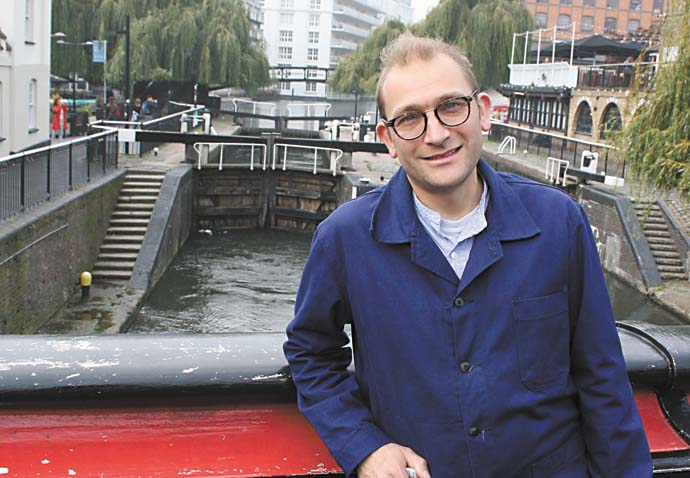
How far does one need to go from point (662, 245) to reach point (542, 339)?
18.3 metres

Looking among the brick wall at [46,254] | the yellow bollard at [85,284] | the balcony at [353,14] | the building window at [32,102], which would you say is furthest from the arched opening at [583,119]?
the balcony at [353,14]

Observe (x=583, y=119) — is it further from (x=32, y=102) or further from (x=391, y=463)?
(x=391, y=463)

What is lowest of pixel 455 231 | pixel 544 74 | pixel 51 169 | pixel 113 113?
pixel 51 169

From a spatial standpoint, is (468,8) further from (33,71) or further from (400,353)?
(400,353)

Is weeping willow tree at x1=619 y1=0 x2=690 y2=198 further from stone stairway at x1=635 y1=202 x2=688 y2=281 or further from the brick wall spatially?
the brick wall

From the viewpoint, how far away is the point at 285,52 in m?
106

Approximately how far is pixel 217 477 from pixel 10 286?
11.2m

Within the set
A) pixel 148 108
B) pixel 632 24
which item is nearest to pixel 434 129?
pixel 148 108

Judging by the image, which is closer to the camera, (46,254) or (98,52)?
(46,254)

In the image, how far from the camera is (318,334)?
5.87ft

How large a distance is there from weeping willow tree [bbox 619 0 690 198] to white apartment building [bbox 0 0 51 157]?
1312 centimetres

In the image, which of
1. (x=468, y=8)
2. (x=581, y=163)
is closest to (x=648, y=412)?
(x=581, y=163)

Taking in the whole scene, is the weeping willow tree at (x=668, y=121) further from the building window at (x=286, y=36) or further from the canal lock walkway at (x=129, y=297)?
the building window at (x=286, y=36)

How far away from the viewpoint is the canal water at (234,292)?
15705 mm
